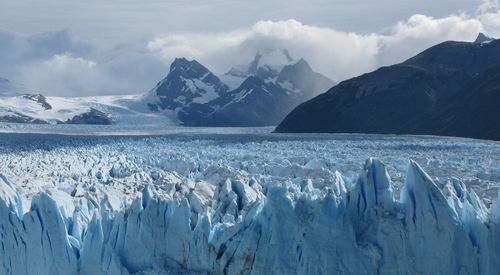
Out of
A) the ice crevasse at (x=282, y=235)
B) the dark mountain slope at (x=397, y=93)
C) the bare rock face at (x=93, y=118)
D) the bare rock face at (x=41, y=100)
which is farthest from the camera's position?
the bare rock face at (x=41, y=100)

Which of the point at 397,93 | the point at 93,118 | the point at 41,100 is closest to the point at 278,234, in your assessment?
the point at 397,93

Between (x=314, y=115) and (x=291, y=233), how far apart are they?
92149mm

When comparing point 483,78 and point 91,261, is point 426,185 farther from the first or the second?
point 483,78

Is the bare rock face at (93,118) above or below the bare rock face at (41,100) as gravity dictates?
below

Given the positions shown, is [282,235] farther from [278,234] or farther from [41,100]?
[41,100]

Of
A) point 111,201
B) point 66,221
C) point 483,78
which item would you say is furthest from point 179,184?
point 483,78

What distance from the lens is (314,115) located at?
4072 inches

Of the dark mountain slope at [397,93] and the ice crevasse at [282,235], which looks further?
the dark mountain slope at [397,93]

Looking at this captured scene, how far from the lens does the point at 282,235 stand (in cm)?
1196

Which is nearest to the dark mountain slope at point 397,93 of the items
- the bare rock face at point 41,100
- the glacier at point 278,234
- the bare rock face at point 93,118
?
the bare rock face at point 93,118

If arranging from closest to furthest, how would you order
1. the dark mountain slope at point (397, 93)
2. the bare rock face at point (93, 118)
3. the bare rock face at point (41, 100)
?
the dark mountain slope at point (397, 93), the bare rock face at point (93, 118), the bare rock face at point (41, 100)

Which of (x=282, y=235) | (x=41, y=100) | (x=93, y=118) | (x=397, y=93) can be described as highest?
(x=397, y=93)

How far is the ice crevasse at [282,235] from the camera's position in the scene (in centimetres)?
1138

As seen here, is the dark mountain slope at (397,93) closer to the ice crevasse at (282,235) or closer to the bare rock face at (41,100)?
the ice crevasse at (282,235)
